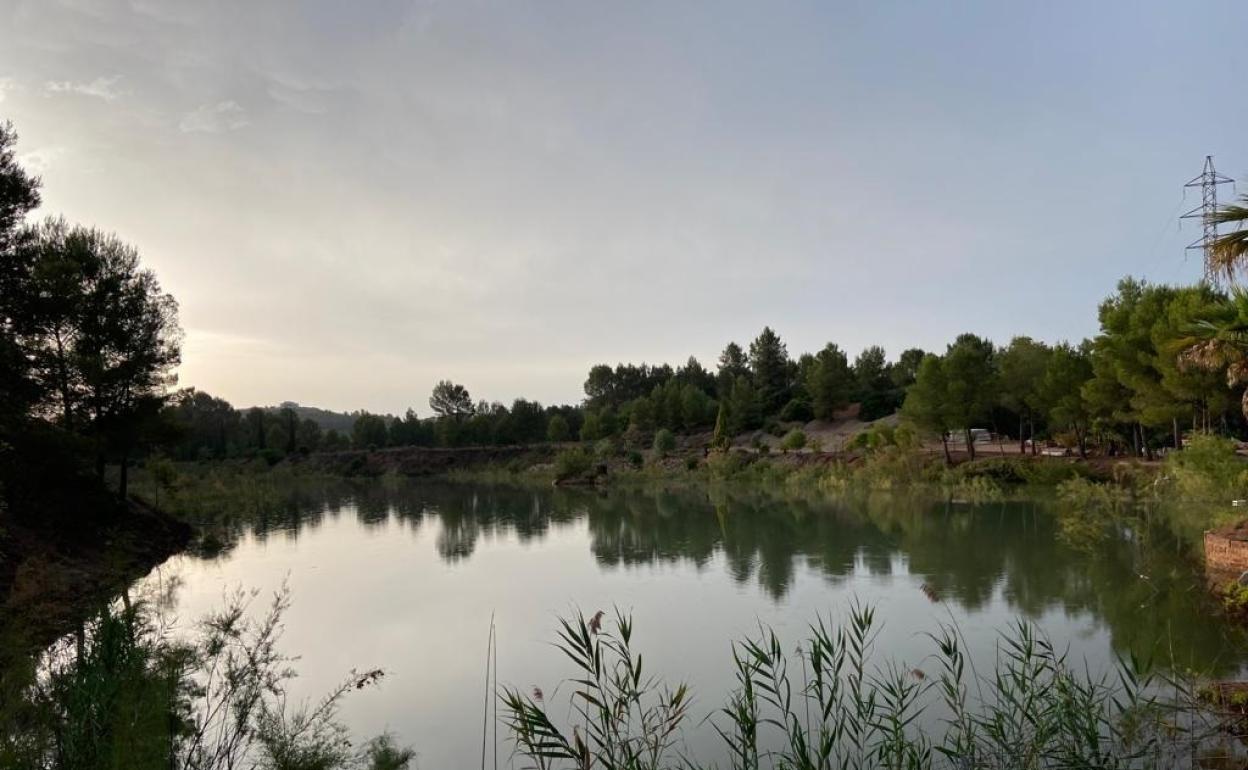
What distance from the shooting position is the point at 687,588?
15.8 meters

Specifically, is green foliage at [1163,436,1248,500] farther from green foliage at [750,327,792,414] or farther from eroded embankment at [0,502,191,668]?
green foliage at [750,327,792,414]

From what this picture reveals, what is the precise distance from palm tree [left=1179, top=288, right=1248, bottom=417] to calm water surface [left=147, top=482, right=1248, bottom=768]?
381 cm

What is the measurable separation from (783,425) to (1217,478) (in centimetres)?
4283

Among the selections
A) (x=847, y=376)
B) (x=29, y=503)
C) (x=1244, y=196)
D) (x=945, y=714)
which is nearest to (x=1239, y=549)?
(x=1244, y=196)

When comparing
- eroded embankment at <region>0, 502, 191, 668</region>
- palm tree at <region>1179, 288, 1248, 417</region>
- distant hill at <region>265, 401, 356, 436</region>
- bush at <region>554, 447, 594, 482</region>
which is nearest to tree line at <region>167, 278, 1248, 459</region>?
palm tree at <region>1179, 288, 1248, 417</region>

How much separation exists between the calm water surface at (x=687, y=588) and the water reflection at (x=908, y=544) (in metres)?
0.08

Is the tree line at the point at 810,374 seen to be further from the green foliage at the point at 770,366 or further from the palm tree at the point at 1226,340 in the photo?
the green foliage at the point at 770,366

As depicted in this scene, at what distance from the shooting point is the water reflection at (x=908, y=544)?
12195 millimetres

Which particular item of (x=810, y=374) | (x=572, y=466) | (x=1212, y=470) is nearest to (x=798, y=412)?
(x=810, y=374)

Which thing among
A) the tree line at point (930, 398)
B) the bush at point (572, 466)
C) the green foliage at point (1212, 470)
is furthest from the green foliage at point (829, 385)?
the green foliage at point (1212, 470)

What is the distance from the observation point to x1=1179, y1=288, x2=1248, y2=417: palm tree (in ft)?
35.3

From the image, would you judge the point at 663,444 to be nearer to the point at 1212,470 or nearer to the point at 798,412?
the point at 798,412

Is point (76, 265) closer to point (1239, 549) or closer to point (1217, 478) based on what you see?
point (1239, 549)

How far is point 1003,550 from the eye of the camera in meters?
18.6
